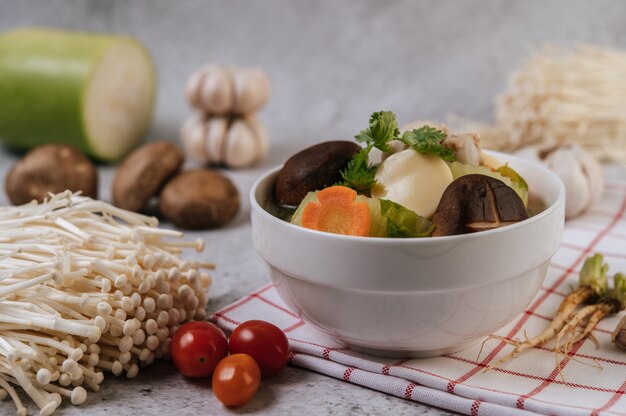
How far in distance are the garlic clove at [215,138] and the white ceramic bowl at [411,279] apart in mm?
1839

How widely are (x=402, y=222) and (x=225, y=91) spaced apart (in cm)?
203

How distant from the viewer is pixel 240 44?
14.8 feet

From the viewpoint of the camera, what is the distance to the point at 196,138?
3.55 meters

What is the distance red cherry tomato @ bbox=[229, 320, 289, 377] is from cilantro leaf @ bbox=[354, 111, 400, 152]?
0.44 m

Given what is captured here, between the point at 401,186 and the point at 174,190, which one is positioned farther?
the point at 174,190

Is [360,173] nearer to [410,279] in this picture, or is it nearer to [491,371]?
[410,279]

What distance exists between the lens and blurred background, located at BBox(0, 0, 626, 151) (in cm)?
427

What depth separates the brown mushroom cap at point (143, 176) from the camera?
2.91 meters

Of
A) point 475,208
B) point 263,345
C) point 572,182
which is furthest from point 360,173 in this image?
point 572,182

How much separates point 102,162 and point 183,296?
199 cm

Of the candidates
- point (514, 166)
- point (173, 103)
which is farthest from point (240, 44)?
point (514, 166)

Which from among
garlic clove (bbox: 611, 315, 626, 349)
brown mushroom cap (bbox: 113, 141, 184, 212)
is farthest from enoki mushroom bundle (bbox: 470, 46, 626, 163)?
garlic clove (bbox: 611, 315, 626, 349)

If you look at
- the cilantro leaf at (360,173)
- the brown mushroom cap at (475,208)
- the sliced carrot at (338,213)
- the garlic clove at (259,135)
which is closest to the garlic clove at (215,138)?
the garlic clove at (259,135)

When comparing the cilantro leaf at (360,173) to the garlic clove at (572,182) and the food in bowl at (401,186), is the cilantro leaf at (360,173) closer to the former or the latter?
the food in bowl at (401,186)
